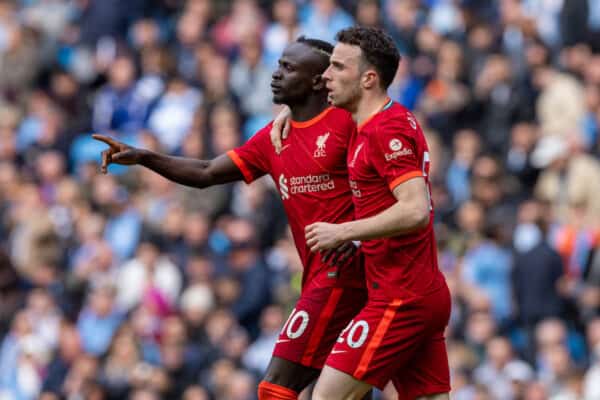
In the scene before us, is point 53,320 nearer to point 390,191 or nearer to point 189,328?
point 189,328

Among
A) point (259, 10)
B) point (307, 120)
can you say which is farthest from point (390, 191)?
point (259, 10)

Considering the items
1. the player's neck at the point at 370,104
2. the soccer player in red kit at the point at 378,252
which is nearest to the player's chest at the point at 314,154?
the soccer player in red kit at the point at 378,252

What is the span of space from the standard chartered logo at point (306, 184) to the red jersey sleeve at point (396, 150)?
657mm

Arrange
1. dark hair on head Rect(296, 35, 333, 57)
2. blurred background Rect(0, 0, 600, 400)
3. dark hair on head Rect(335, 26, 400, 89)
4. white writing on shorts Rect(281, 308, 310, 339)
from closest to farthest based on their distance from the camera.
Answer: dark hair on head Rect(335, 26, 400, 89), white writing on shorts Rect(281, 308, 310, 339), dark hair on head Rect(296, 35, 333, 57), blurred background Rect(0, 0, 600, 400)

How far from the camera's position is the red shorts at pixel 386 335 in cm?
860

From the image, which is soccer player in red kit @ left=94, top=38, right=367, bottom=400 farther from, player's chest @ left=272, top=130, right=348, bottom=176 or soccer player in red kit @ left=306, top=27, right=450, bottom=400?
soccer player in red kit @ left=306, top=27, right=450, bottom=400

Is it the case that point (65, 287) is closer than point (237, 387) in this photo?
No

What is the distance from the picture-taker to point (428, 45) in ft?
59.9

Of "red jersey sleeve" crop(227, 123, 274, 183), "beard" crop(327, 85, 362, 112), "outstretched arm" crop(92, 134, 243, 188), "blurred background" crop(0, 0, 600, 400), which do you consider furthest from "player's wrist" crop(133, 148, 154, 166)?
"blurred background" crop(0, 0, 600, 400)

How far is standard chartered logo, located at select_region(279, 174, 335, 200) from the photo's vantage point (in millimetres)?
9102

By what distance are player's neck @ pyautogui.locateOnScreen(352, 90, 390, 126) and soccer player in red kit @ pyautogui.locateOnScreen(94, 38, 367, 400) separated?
1.11 ft

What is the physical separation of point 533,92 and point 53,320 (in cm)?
604

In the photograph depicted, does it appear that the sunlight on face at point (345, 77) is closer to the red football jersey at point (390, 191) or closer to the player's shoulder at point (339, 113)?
the red football jersey at point (390, 191)

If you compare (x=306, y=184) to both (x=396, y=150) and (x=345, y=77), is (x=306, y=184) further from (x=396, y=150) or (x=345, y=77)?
(x=396, y=150)
